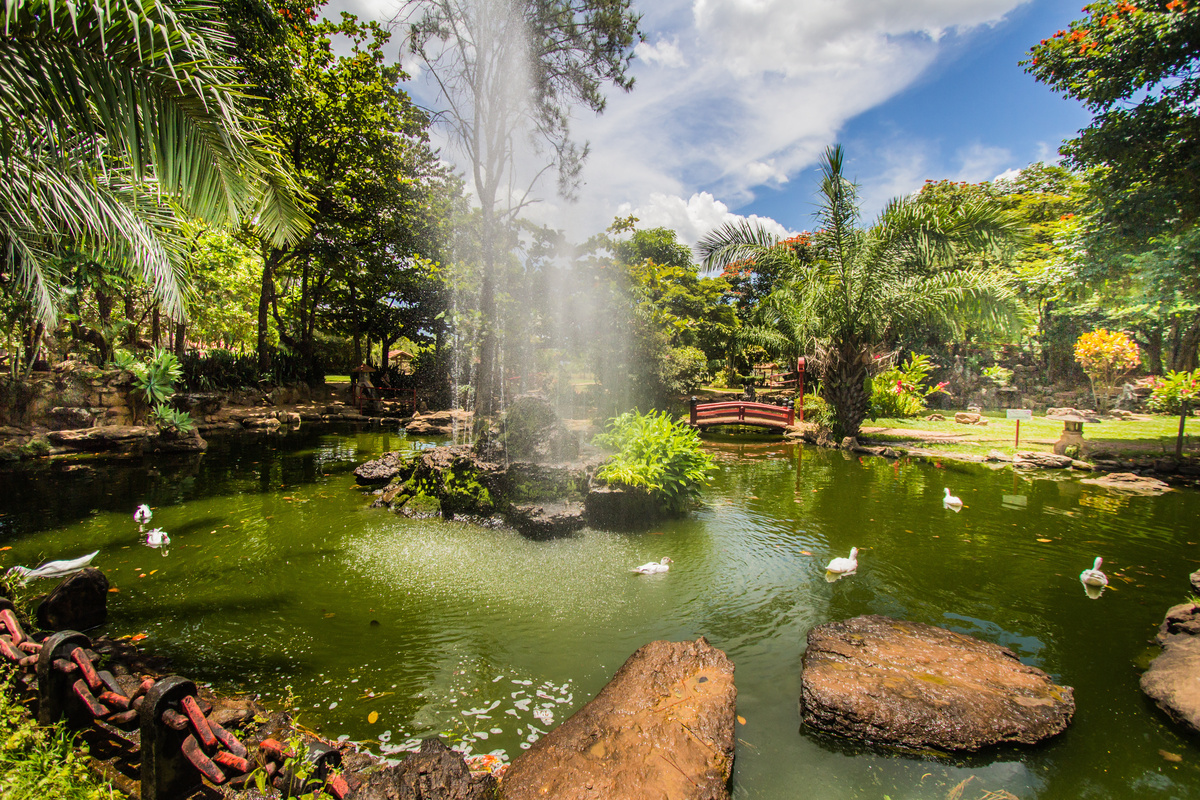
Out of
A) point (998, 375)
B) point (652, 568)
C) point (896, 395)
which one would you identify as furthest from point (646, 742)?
point (998, 375)

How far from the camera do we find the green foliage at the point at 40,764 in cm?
196

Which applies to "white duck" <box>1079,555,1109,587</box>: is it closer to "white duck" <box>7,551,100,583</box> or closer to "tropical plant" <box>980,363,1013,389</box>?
"white duck" <box>7,551,100,583</box>

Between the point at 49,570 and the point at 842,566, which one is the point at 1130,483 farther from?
the point at 49,570

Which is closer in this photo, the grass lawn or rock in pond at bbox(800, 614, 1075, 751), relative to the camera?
rock in pond at bbox(800, 614, 1075, 751)

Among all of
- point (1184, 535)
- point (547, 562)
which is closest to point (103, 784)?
point (547, 562)

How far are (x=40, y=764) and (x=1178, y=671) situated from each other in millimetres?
6608

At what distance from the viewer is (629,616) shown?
448 cm

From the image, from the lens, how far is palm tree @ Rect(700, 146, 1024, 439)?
35.7 ft

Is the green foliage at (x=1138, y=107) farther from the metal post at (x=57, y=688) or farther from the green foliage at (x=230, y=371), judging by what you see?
the green foliage at (x=230, y=371)

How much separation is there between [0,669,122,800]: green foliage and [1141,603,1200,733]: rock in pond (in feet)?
19.2

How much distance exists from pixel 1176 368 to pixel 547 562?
84.3 feet

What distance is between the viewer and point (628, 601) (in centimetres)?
475

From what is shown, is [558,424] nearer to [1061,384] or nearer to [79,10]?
[79,10]

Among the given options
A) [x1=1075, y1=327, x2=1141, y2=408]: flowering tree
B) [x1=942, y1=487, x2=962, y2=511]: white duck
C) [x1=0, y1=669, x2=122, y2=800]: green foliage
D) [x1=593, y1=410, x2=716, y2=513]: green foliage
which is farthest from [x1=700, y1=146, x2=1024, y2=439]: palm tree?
[x1=0, y1=669, x2=122, y2=800]: green foliage
